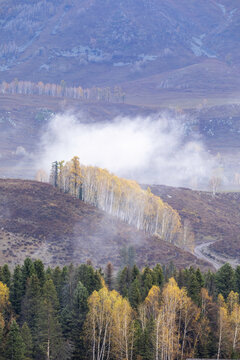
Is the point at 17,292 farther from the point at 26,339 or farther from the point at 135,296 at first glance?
the point at 135,296

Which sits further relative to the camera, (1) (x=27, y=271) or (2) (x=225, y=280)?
(2) (x=225, y=280)

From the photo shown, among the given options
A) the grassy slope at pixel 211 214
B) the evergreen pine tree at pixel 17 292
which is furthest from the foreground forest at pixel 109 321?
the grassy slope at pixel 211 214

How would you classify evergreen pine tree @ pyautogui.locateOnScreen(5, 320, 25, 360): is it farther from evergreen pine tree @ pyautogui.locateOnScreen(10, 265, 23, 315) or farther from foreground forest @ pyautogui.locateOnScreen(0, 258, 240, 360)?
evergreen pine tree @ pyautogui.locateOnScreen(10, 265, 23, 315)

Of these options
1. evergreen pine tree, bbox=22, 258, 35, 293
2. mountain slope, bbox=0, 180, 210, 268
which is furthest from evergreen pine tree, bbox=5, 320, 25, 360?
mountain slope, bbox=0, 180, 210, 268

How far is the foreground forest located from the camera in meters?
44.5

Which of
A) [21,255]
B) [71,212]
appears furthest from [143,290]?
[71,212]

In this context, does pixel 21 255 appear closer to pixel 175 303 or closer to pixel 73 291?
pixel 73 291

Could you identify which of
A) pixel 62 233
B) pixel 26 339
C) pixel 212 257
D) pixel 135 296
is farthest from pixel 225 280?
pixel 212 257

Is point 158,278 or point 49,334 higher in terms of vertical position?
point 158,278

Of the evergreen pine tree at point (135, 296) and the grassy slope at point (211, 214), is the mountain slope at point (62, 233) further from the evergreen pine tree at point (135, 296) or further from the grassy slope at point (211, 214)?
the evergreen pine tree at point (135, 296)

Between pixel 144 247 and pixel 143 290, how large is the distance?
47.5 metres

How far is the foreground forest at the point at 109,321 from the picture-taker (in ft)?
146

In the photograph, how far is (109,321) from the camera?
4644 centimetres

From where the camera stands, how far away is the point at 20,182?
396 feet
